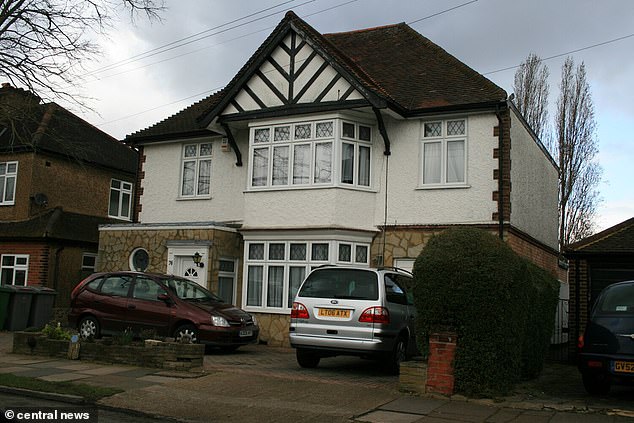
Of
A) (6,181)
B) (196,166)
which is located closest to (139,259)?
(196,166)

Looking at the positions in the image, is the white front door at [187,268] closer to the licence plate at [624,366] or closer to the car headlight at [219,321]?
the car headlight at [219,321]

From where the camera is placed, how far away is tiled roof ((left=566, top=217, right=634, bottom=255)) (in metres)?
14.5

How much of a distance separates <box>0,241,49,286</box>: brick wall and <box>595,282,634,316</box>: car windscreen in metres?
18.5

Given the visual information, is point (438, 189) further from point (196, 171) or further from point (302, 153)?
point (196, 171)

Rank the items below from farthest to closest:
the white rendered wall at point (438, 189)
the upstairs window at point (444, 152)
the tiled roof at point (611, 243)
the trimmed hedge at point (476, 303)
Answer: the upstairs window at point (444, 152) < the white rendered wall at point (438, 189) < the tiled roof at point (611, 243) < the trimmed hedge at point (476, 303)

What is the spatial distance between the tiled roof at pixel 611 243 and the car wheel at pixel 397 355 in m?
5.61

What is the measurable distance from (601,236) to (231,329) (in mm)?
8891

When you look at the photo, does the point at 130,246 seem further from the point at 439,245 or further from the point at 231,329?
the point at 439,245

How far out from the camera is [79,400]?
8.64 meters

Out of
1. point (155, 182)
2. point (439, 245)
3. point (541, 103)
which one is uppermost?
point (541, 103)

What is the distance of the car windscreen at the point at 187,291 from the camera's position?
13941mm

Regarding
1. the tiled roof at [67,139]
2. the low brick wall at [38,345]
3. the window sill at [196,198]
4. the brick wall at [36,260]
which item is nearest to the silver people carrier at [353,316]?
the low brick wall at [38,345]

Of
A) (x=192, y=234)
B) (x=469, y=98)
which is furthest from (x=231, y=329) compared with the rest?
(x=469, y=98)

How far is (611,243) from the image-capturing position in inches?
586
